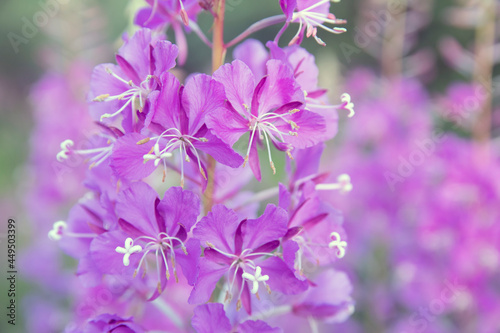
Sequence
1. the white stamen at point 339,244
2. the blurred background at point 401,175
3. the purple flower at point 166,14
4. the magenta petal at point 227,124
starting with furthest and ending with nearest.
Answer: the blurred background at point 401,175 < the purple flower at point 166,14 < the white stamen at point 339,244 < the magenta petal at point 227,124

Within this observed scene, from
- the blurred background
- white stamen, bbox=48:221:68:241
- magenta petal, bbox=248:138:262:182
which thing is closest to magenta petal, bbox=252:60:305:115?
magenta petal, bbox=248:138:262:182

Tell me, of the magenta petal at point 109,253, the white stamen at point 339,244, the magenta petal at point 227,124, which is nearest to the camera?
the magenta petal at point 227,124

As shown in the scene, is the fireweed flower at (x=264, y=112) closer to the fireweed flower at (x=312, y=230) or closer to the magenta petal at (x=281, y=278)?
the fireweed flower at (x=312, y=230)

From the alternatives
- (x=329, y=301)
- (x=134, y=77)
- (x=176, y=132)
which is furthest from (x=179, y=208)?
(x=329, y=301)

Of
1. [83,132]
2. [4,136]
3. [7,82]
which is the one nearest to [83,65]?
[83,132]

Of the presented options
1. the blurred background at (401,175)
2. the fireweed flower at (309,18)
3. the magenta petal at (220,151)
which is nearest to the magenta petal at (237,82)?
the magenta petal at (220,151)

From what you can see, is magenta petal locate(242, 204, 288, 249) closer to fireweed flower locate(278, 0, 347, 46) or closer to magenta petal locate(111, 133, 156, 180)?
magenta petal locate(111, 133, 156, 180)

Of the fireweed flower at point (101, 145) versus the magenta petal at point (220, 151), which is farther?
the fireweed flower at point (101, 145)

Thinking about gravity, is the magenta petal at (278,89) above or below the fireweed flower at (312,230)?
above
